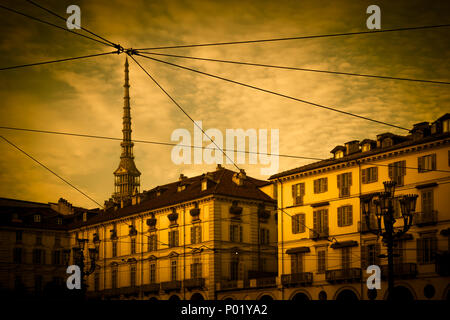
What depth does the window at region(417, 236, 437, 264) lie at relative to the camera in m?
45.6

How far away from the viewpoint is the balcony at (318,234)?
53.2 metres

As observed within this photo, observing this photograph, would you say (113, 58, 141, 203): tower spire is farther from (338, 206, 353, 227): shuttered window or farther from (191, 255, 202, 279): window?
(338, 206, 353, 227): shuttered window

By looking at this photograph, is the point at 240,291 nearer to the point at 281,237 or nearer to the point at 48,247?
the point at 281,237

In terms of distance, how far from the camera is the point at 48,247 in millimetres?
81938

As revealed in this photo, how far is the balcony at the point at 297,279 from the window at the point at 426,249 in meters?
9.94

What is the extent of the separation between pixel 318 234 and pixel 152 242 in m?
21.3

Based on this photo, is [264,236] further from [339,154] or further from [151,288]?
[339,154]

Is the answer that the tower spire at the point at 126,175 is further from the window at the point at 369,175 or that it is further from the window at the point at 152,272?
the window at the point at 369,175

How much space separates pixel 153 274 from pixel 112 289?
20.4 feet

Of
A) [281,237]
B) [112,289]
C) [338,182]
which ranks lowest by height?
[112,289]

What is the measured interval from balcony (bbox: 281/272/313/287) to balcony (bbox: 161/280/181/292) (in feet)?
40.9

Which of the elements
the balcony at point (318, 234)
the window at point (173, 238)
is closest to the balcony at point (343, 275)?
the balcony at point (318, 234)

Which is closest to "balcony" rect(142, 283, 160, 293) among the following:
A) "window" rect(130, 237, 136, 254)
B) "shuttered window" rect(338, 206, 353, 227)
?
"window" rect(130, 237, 136, 254)
